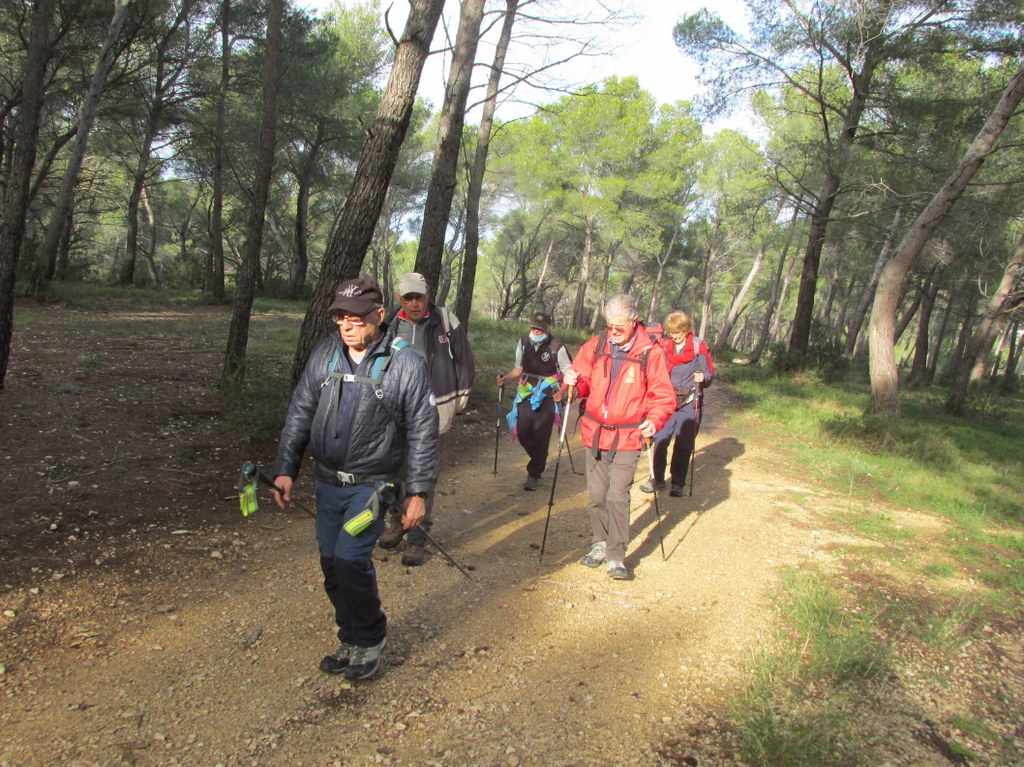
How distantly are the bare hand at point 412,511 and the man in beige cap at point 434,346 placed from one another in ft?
4.23

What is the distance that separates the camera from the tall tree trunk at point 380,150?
601 centimetres

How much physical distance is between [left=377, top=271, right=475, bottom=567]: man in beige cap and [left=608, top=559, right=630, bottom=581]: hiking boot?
141cm

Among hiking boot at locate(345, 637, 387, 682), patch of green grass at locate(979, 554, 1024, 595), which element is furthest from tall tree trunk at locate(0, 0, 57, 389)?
patch of green grass at locate(979, 554, 1024, 595)

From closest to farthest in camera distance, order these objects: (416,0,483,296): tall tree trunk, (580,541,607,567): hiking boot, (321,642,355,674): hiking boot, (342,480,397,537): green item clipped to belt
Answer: (342,480,397,537): green item clipped to belt → (321,642,355,674): hiking boot → (580,541,607,567): hiking boot → (416,0,483,296): tall tree trunk

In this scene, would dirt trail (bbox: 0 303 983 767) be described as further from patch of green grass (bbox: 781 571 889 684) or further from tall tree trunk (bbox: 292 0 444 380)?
tall tree trunk (bbox: 292 0 444 380)

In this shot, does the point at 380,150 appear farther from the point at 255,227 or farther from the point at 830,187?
the point at 830,187

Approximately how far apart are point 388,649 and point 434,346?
2.07m

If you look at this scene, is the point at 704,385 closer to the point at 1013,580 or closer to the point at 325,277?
the point at 1013,580

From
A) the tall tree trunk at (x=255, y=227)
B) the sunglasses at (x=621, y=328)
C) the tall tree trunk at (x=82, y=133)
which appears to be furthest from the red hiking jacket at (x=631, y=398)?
the tall tree trunk at (x=82, y=133)

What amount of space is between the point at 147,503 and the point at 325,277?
2642 millimetres

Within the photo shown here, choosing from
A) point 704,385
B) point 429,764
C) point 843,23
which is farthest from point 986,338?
point 429,764

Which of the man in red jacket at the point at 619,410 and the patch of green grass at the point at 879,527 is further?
the patch of green grass at the point at 879,527

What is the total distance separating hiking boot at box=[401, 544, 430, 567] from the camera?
15.1ft

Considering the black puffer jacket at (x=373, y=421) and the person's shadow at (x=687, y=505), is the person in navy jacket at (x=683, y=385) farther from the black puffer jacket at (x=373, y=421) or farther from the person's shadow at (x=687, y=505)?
the black puffer jacket at (x=373, y=421)
